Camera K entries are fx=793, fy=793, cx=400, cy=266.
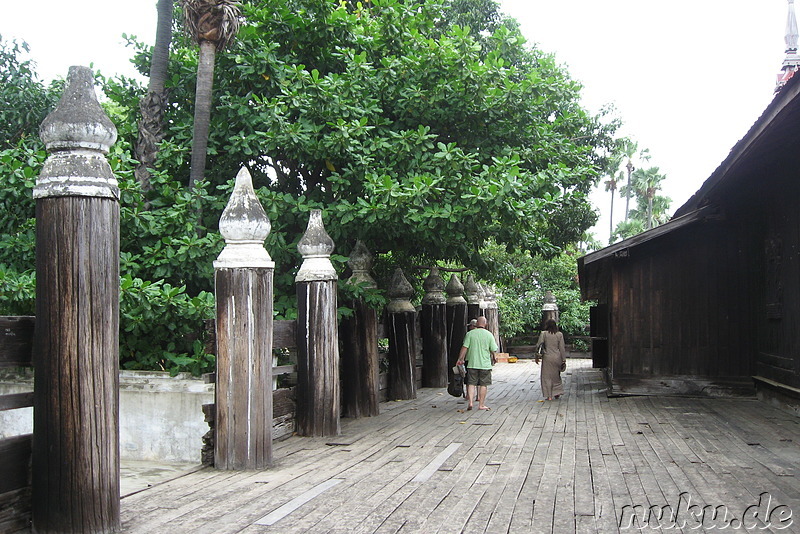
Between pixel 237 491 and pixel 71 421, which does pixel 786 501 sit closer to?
pixel 237 491

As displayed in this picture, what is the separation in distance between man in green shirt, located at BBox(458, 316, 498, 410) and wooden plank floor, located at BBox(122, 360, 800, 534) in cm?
148

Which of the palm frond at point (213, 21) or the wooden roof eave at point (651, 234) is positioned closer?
the palm frond at point (213, 21)

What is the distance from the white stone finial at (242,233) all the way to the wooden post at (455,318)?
11678 millimetres

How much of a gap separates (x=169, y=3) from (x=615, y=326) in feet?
31.3

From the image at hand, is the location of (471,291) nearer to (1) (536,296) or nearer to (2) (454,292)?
(2) (454,292)

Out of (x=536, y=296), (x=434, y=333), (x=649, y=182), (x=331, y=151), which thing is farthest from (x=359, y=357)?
(x=649, y=182)

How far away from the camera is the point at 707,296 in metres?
14.3

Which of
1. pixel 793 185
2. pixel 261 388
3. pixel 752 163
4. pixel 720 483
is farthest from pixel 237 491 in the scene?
pixel 793 185

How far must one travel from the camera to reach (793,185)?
11.5 meters

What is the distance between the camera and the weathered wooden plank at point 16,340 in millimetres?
5082

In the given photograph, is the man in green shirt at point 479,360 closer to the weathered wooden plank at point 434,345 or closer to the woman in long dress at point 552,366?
the woman in long dress at point 552,366

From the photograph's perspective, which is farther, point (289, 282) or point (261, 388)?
point (289, 282)
